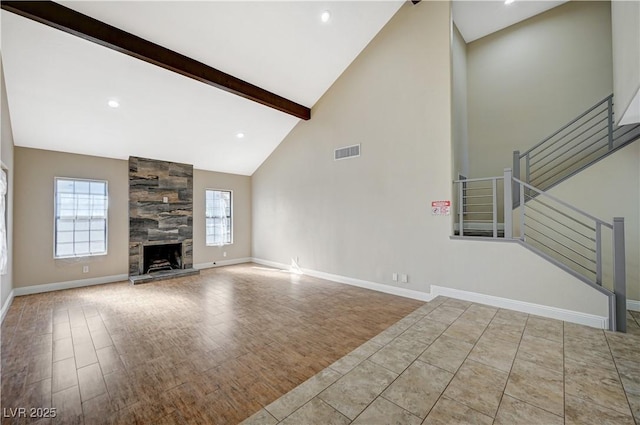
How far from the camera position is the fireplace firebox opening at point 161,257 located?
638 cm

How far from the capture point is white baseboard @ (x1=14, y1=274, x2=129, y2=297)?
4.86 m

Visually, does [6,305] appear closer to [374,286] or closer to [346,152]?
[374,286]

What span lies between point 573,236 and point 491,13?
14.0 ft

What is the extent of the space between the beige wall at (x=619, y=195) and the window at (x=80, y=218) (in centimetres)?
888

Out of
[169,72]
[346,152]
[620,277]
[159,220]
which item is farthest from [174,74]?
[620,277]

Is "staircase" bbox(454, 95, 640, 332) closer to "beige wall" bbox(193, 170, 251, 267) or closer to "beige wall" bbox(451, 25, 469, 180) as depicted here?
"beige wall" bbox(451, 25, 469, 180)

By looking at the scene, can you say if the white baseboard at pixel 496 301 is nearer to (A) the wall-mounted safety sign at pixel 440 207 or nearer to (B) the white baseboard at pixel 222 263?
(A) the wall-mounted safety sign at pixel 440 207

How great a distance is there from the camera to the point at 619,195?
11.9 feet

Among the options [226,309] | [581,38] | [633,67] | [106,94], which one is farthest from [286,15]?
[581,38]

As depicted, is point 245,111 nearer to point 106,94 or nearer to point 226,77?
point 226,77

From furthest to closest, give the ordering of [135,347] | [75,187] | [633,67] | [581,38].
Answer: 1. [75,187]
2. [581,38]
3. [135,347]
4. [633,67]

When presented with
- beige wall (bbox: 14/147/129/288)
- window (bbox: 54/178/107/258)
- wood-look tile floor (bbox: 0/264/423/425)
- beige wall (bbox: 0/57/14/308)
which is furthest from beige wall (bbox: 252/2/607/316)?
beige wall (bbox: 0/57/14/308)

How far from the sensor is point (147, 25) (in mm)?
3619

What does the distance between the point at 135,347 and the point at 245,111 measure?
471 cm
